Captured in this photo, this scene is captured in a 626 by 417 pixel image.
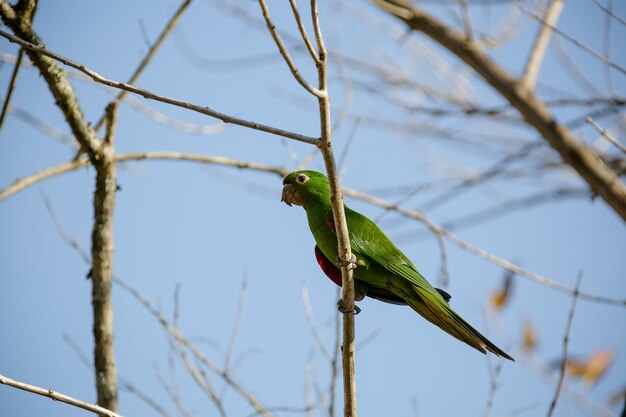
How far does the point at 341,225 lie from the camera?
3.04 m

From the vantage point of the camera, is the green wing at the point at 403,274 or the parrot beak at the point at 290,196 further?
the parrot beak at the point at 290,196

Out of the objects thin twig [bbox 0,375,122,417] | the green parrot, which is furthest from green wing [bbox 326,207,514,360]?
thin twig [bbox 0,375,122,417]

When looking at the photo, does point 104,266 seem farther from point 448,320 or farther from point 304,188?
point 448,320

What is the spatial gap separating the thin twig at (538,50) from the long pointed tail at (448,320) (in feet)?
6.32

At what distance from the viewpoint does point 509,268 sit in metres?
4.05

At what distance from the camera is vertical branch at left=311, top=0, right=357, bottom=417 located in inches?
98.9

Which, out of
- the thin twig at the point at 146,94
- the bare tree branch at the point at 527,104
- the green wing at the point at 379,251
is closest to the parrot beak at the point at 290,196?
the green wing at the point at 379,251

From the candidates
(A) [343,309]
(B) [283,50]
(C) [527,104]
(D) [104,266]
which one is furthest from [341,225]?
(D) [104,266]

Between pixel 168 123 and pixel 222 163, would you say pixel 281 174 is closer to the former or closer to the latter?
pixel 222 163

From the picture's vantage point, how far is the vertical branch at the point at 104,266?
3.87 metres

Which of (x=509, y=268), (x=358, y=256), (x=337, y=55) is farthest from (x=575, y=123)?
(x=337, y=55)

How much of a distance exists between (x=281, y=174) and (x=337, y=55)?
3.35ft

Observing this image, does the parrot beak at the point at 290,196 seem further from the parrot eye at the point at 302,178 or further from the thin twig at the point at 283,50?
the thin twig at the point at 283,50

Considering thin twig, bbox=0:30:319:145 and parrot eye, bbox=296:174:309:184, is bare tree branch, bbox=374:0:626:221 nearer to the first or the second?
thin twig, bbox=0:30:319:145
